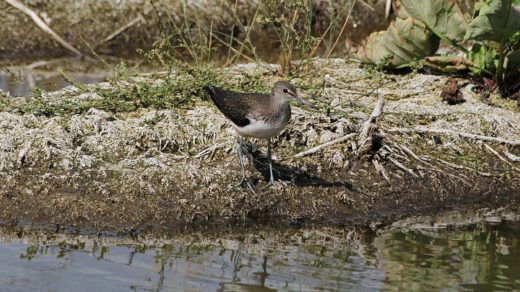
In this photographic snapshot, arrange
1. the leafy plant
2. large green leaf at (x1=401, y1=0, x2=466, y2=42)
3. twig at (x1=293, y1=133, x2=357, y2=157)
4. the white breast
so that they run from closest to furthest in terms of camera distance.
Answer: the white breast, twig at (x1=293, y1=133, x2=357, y2=157), the leafy plant, large green leaf at (x1=401, y1=0, x2=466, y2=42)

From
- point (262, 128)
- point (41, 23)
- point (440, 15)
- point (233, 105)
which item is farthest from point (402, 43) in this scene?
point (41, 23)

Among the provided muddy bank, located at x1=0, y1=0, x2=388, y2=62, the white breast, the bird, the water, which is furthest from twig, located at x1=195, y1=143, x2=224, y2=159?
muddy bank, located at x1=0, y1=0, x2=388, y2=62

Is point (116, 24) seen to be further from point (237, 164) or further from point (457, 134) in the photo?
point (457, 134)

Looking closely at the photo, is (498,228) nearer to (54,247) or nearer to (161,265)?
(161,265)

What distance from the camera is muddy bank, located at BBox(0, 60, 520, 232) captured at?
24.2 feet

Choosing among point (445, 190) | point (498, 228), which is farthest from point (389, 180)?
point (498, 228)

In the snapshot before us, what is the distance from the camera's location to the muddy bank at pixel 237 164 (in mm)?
7391

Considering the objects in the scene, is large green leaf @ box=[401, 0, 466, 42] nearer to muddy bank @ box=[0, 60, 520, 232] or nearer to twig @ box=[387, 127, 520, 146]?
muddy bank @ box=[0, 60, 520, 232]

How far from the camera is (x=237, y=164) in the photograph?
7953mm

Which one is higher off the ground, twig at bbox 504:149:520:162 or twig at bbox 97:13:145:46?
twig at bbox 97:13:145:46

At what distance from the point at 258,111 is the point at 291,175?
26.8 inches

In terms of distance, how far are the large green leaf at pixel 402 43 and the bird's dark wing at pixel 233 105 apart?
248 cm

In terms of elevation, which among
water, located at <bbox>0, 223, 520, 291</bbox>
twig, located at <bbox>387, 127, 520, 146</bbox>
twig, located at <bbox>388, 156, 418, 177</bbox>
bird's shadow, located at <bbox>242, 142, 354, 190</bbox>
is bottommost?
water, located at <bbox>0, 223, 520, 291</bbox>

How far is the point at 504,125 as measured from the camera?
29.6ft
